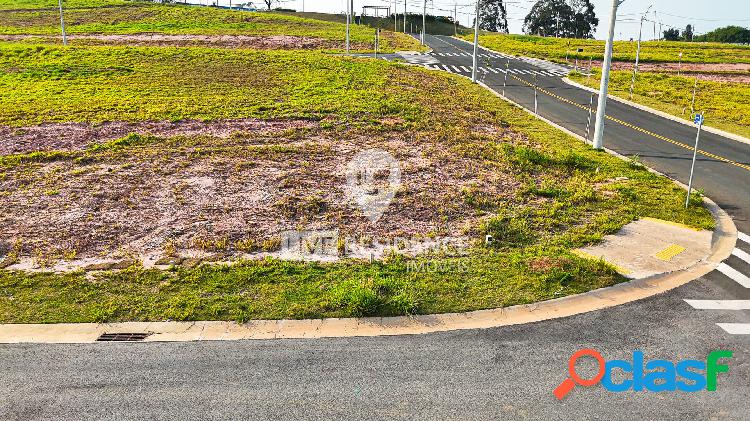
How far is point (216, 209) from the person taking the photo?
577 inches

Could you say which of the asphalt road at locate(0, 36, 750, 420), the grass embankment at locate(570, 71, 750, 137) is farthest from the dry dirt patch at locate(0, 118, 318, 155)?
the grass embankment at locate(570, 71, 750, 137)

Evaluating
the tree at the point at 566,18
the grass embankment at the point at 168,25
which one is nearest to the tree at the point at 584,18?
the tree at the point at 566,18

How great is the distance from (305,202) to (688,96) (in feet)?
114

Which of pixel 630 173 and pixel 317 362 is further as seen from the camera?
pixel 630 173

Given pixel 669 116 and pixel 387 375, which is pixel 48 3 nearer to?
pixel 669 116

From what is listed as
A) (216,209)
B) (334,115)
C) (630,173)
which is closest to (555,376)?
(216,209)

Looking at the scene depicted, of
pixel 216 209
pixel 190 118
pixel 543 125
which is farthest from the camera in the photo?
pixel 543 125

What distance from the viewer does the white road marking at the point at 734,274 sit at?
36.0 ft

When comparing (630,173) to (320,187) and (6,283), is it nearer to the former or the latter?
(320,187)

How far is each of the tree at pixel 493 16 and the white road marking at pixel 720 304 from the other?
5619 inches

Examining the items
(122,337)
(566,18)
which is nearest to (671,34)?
(566,18)

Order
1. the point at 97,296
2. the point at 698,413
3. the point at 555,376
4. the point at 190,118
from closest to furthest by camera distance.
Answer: the point at 698,413 < the point at 555,376 < the point at 97,296 < the point at 190,118

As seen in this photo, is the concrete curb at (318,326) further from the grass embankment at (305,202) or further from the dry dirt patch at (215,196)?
the dry dirt patch at (215,196)

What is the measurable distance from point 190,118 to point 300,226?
14066 millimetres
